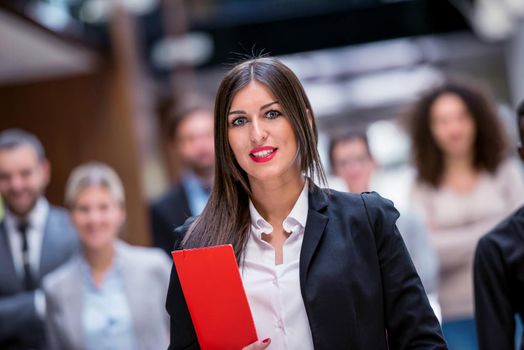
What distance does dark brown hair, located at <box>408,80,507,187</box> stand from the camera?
469 centimetres

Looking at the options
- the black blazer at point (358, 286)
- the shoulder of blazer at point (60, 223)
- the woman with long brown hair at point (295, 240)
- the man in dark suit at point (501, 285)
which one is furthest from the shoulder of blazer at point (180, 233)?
the shoulder of blazer at point (60, 223)

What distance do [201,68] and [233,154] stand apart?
36.8 feet

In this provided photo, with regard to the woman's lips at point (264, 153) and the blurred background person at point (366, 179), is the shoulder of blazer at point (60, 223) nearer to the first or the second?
the blurred background person at point (366, 179)

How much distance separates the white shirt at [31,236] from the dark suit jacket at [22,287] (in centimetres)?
2

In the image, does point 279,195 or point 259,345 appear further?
point 279,195

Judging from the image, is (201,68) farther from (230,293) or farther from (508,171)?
(230,293)

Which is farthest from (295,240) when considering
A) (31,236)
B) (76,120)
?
(76,120)

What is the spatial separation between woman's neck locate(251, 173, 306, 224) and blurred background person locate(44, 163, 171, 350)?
6.63 feet

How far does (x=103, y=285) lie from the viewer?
14.5 ft

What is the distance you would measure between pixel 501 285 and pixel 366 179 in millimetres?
1903

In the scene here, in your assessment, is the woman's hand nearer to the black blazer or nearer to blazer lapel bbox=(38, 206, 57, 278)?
the black blazer

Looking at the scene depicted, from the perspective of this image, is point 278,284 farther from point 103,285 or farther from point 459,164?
point 459,164

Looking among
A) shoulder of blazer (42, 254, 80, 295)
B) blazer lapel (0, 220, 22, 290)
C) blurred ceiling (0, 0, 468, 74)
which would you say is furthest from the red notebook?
blurred ceiling (0, 0, 468, 74)

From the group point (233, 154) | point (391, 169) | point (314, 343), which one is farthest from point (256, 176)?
point (391, 169)
